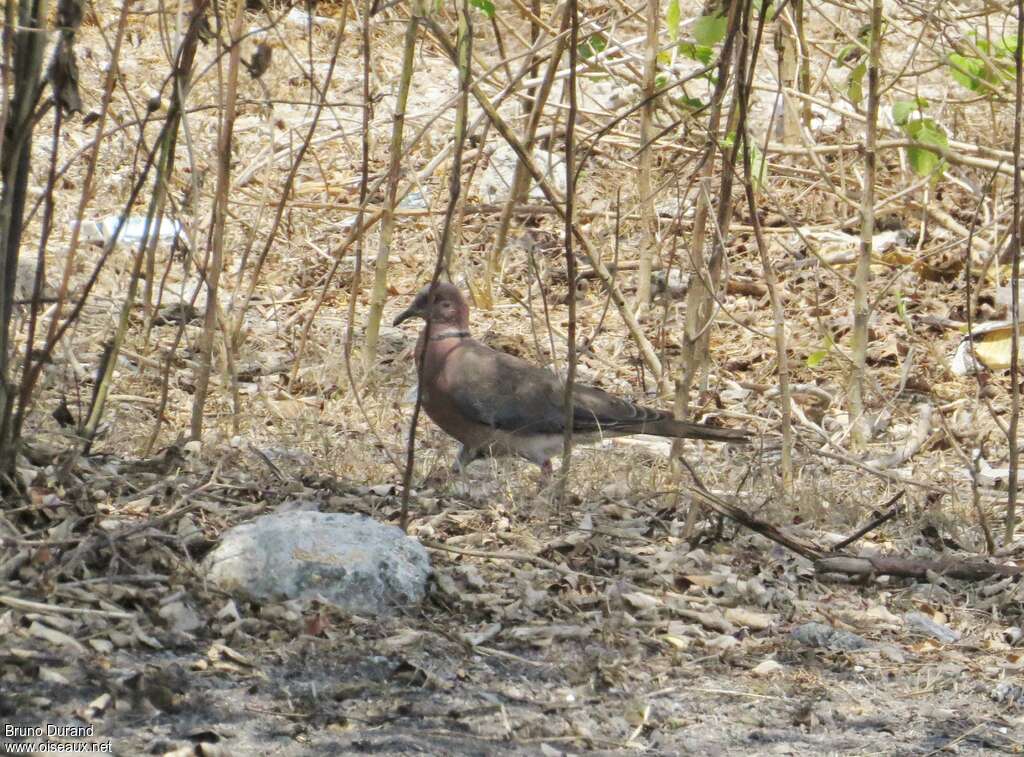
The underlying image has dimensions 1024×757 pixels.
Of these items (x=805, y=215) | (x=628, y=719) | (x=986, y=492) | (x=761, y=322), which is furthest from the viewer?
(x=805, y=215)

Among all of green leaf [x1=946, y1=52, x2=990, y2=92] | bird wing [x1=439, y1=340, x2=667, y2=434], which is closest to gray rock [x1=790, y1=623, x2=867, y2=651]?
bird wing [x1=439, y1=340, x2=667, y2=434]

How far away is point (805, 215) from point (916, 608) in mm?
5803

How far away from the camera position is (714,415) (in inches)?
282

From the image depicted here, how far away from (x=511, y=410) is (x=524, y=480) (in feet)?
2.99

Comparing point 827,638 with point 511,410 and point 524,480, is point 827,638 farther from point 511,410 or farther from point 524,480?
point 511,410

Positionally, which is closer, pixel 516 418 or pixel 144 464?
pixel 144 464

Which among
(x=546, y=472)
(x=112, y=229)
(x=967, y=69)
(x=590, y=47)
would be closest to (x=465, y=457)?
(x=546, y=472)

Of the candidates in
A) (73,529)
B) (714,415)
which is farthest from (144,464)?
(714,415)

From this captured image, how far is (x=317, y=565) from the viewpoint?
362 cm

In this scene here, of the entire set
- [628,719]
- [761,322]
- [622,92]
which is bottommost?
[628,719]

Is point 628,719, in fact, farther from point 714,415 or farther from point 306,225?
point 306,225

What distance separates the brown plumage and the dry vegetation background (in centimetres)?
15

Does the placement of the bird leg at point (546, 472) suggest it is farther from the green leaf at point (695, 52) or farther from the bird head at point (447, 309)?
the green leaf at point (695, 52)

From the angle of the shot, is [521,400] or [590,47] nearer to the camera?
[521,400]
